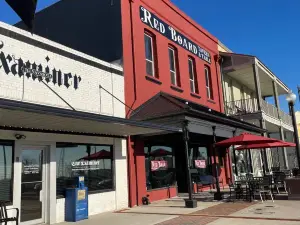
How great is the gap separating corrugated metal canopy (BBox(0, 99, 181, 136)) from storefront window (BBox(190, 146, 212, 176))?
6633mm

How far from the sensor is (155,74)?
15.5 m

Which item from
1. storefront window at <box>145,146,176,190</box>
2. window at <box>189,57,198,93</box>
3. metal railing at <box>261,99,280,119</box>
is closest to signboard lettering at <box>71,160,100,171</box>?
storefront window at <box>145,146,176,190</box>

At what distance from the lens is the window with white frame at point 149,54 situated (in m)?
15.3

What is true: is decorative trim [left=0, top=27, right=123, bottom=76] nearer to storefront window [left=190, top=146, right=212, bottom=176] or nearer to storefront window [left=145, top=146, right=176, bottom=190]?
storefront window [left=145, top=146, right=176, bottom=190]

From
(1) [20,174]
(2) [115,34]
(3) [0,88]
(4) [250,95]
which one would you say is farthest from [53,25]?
(4) [250,95]

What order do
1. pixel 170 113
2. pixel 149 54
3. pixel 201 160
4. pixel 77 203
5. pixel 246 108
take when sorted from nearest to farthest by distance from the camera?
pixel 77 203 < pixel 170 113 < pixel 149 54 < pixel 201 160 < pixel 246 108

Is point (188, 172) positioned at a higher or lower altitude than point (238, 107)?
lower


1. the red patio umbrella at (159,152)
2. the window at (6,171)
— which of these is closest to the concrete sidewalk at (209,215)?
the window at (6,171)

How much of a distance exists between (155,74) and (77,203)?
760 cm

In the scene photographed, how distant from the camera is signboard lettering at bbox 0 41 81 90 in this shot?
8891 millimetres

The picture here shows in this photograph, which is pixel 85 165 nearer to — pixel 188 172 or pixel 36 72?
pixel 36 72

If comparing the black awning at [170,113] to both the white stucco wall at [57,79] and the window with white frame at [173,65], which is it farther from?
the window with white frame at [173,65]

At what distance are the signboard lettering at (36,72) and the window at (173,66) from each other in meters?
6.84

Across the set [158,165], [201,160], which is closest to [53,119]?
[158,165]
